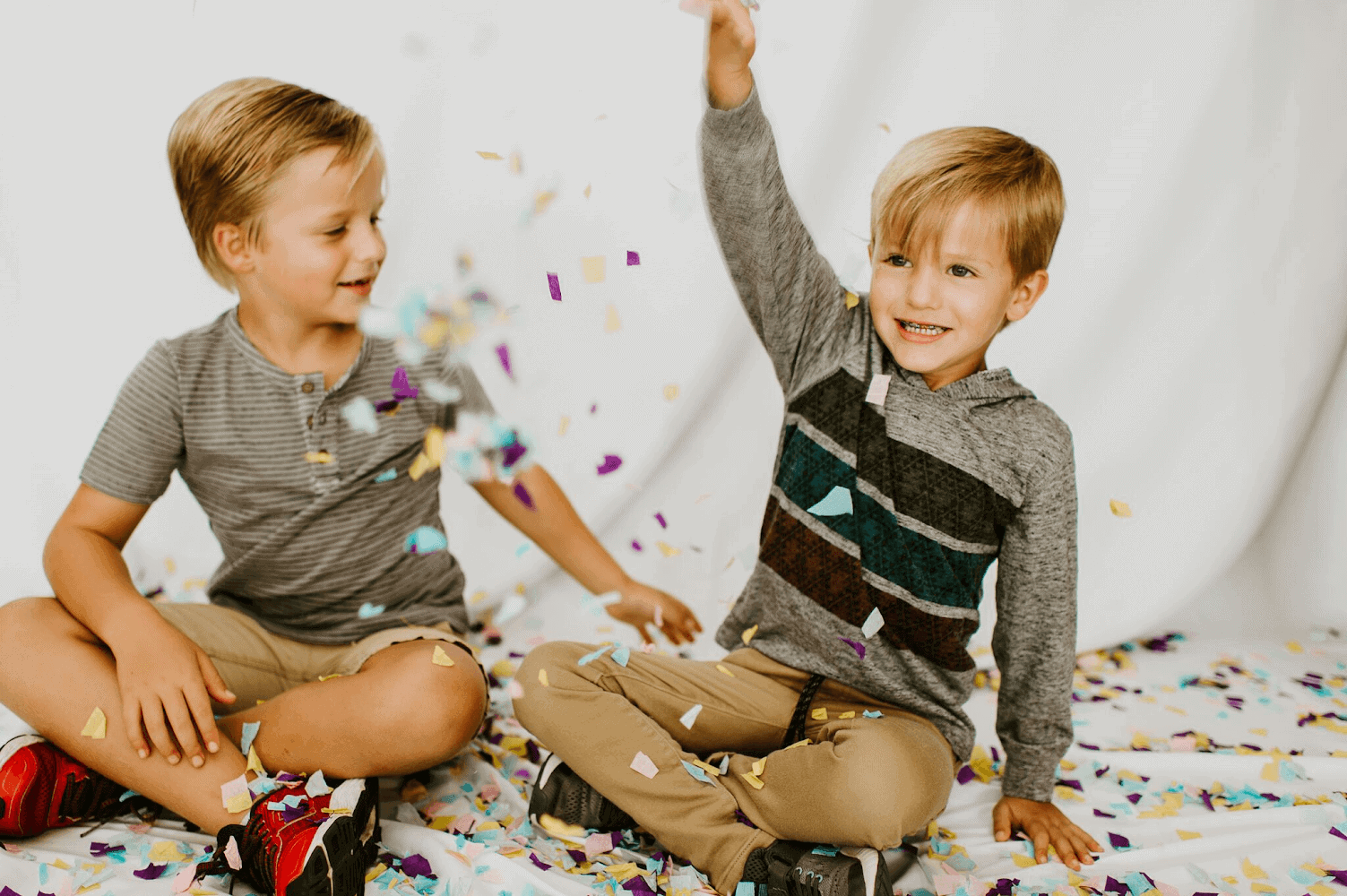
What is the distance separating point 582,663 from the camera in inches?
48.3

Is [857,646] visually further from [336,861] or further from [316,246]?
[316,246]

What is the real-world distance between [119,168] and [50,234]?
14 cm

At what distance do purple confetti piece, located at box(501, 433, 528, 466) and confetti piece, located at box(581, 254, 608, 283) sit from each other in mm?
319

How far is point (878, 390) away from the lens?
1.20 metres

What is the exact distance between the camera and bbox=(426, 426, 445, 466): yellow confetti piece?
134 cm

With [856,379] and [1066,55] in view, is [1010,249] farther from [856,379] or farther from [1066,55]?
[1066,55]

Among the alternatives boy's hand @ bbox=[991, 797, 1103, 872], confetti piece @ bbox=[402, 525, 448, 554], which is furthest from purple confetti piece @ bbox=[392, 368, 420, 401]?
boy's hand @ bbox=[991, 797, 1103, 872]

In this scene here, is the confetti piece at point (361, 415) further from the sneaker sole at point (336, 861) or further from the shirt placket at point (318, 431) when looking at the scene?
the sneaker sole at point (336, 861)

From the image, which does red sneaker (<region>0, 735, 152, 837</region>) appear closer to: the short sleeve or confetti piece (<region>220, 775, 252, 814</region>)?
confetti piece (<region>220, 775, 252, 814</region>)

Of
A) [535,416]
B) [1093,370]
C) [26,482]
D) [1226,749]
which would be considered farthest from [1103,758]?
[26,482]

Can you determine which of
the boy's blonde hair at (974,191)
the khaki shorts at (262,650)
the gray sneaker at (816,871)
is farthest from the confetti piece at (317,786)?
the boy's blonde hair at (974,191)

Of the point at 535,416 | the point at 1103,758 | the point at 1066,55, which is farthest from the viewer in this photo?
the point at 535,416

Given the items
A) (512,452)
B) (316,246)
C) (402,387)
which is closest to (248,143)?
(316,246)

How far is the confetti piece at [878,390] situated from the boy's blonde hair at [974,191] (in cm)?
13
